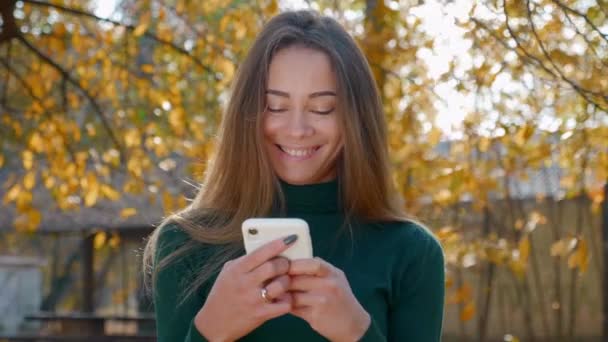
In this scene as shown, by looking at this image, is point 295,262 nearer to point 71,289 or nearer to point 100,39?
point 100,39

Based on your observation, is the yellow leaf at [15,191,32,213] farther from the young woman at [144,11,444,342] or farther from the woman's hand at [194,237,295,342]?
the woman's hand at [194,237,295,342]

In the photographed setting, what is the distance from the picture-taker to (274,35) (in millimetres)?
2246

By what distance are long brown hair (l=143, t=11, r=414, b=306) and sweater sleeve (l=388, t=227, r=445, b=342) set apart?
0.44 ft

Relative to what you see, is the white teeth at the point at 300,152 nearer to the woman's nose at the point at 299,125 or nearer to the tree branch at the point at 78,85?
the woman's nose at the point at 299,125

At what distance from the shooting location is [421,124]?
15.4 feet

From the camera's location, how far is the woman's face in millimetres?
2162

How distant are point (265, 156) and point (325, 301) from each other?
1.49 ft

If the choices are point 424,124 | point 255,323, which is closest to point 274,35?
point 255,323

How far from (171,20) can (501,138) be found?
310 cm

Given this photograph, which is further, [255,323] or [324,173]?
[324,173]

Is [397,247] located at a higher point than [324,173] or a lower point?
lower

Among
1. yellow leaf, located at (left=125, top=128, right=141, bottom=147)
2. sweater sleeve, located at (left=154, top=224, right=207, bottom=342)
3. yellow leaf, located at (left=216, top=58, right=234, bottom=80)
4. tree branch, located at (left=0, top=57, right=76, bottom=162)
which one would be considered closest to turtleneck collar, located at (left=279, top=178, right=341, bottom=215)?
sweater sleeve, located at (left=154, top=224, right=207, bottom=342)

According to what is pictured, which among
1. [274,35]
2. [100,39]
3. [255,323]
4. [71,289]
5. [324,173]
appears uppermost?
[100,39]

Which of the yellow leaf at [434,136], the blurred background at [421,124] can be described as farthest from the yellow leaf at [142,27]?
the yellow leaf at [434,136]
